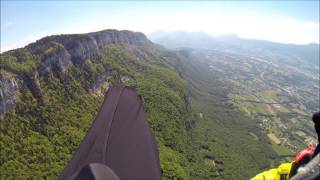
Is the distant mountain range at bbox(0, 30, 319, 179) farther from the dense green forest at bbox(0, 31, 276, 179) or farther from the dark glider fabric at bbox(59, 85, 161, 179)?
the dark glider fabric at bbox(59, 85, 161, 179)

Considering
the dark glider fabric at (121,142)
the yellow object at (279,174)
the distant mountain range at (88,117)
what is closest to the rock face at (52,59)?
the distant mountain range at (88,117)

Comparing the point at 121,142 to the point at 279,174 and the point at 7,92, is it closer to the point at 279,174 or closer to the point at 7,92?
the point at 279,174

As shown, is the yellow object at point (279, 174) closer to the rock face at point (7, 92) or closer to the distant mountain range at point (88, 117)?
the distant mountain range at point (88, 117)

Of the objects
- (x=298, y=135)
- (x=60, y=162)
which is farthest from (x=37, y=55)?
(x=298, y=135)

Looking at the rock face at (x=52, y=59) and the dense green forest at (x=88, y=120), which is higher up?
the rock face at (x=52, y=59)

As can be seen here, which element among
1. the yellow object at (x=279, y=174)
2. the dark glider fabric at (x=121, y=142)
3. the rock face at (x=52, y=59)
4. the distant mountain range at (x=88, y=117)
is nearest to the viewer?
the dark glider fabric at (x=121, y=142)

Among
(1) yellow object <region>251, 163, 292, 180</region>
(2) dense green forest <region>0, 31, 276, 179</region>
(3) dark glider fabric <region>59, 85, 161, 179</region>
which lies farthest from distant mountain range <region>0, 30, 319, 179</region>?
(1) yellow object <region>251, 163, 292, 180</region>
